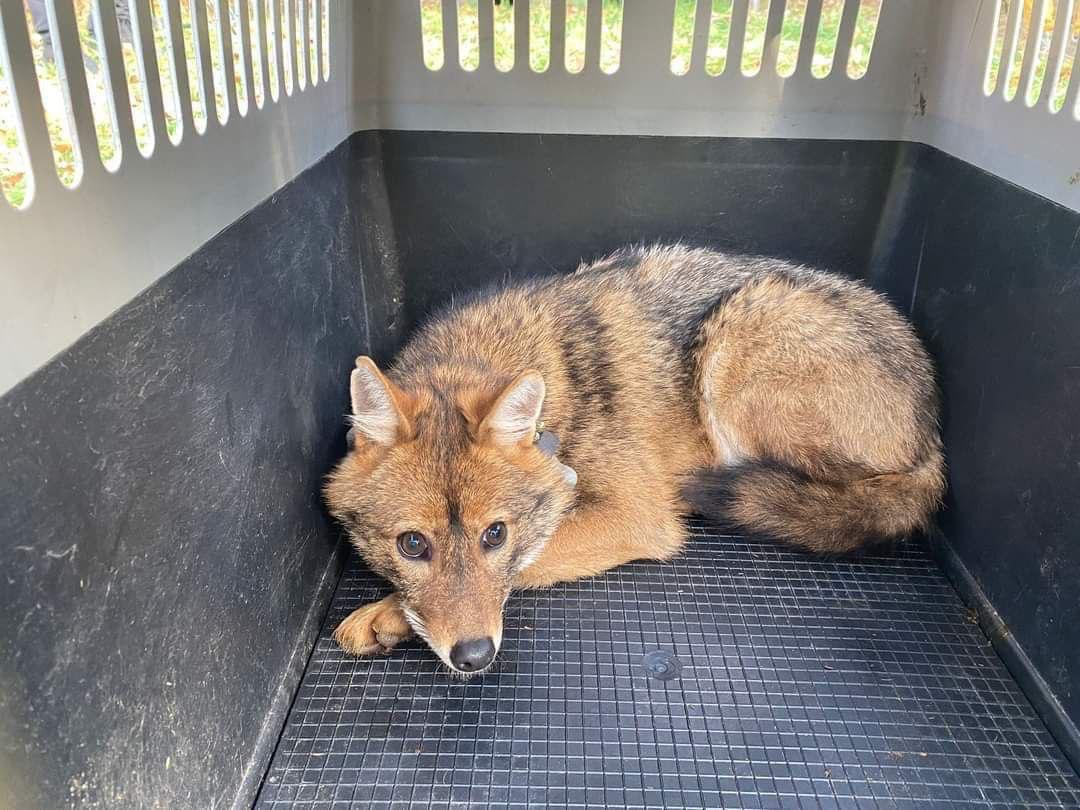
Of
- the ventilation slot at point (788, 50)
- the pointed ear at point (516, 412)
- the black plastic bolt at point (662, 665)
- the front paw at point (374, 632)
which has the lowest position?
the black plastic bolt at point (662, 665)

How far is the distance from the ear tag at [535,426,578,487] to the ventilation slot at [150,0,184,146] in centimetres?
137

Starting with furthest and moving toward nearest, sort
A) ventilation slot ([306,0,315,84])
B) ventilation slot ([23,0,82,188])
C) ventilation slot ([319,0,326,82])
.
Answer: ventilation slot ([319,0,326,82]) < ventilation slot ([306,0,315,84]) < ventilation slot ([23,0,82,188])

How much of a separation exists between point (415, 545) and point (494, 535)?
0.24 m

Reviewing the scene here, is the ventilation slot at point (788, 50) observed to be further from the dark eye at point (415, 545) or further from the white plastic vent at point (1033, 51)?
the dark eye at point (415, 545)

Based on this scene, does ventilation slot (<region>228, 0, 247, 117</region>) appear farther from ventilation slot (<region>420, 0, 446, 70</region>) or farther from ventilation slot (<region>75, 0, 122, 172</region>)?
ventilation slot (<region>420, 0, 446, 70</region>)

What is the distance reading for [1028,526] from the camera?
7.63 feet

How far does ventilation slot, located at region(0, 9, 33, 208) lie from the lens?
118 centimetres

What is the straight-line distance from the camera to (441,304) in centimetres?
349

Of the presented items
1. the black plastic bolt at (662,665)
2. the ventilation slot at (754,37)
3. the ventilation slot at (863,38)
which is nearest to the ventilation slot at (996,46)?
the ventilation slot at (863,38)

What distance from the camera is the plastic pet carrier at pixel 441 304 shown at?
1.34 metres

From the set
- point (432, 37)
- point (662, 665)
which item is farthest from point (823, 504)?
point (432, 37)

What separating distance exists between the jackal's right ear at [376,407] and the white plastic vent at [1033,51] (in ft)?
6.78

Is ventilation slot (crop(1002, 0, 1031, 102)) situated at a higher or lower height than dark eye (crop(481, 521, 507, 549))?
higher

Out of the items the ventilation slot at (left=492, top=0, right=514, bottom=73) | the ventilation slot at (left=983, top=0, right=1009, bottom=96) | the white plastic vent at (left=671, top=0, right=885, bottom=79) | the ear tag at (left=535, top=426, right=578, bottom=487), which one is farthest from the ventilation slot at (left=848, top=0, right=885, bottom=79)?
the ear tag at (left=535, top=426, right=578, bottom=487)
